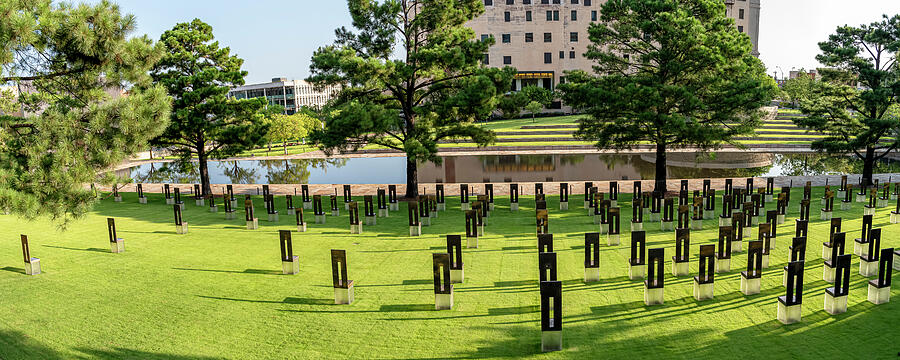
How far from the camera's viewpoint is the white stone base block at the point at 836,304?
9.49m

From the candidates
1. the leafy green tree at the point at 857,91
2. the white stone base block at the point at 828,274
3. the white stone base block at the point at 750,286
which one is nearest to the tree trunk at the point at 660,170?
the leafy green tree at the point at 857,91

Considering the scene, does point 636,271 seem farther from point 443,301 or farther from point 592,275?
point 443,301

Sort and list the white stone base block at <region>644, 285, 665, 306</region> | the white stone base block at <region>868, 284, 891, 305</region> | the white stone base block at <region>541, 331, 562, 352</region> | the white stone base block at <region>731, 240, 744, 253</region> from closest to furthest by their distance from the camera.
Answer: the white stone base block at <region>541, 331, 562, 352</region> → the white stone base block at <region>868, 284, 891, 305</region> → the white stone base block at <region>644, 285, 665, 306</region> → the white stone base block at <region>731, 240, 744, 253</region>

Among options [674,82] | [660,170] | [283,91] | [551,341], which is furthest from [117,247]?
[283,91]

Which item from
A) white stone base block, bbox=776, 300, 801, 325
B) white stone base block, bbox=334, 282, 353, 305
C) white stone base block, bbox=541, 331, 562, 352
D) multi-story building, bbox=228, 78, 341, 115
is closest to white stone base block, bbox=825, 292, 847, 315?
white stone base block, bbox=776, 300, 801, 325

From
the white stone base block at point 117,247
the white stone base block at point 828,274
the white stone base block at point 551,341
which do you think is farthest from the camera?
the white stone base block at point 117,247

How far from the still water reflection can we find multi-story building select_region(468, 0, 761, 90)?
2943 centimetres

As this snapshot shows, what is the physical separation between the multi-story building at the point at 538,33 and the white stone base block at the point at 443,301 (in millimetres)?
61962

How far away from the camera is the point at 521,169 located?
37656 mm

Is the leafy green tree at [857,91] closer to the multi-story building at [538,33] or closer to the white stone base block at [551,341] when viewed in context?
the white stone base block at [551,341]

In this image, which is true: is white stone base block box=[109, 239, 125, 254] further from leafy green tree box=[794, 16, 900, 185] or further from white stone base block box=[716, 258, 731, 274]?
leafy green tree box=[794, 16, 900, 185]

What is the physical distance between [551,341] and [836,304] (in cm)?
522

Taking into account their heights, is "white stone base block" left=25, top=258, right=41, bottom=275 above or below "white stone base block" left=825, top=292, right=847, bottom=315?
above

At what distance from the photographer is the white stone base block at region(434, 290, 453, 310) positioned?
10352mm
